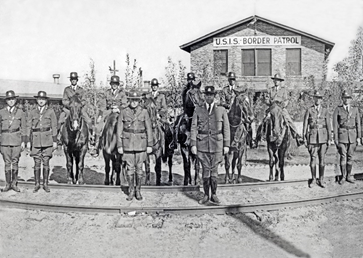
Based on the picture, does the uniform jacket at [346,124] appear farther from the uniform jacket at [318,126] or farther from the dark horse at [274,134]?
the dark horse at [274,134]

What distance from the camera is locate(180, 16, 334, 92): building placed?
7.84 m

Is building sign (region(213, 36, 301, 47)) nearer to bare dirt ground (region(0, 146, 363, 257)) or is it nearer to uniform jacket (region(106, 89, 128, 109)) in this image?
uniform jacket (region(106, 89, 128, 109))

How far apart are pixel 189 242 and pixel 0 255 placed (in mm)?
2349

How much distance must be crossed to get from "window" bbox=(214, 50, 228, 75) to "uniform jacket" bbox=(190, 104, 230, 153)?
3.33 m

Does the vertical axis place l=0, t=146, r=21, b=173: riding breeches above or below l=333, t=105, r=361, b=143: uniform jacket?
below

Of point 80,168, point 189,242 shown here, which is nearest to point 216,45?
point 80,168

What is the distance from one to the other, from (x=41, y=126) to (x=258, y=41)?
5569 millimetres

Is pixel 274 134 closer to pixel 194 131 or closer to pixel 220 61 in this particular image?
pixel 194 131

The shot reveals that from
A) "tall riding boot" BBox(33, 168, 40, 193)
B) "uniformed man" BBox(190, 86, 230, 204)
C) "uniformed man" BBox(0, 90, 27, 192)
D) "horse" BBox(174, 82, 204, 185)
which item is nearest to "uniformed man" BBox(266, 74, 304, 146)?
"horse" BBox(174, 82, 204, 185)

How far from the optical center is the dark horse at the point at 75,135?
706 cm

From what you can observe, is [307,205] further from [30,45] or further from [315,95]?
[30,45]

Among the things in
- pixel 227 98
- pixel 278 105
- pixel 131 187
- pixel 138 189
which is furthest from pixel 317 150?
pixel 131 187

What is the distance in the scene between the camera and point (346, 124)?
293 inches

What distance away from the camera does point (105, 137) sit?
7402mm
